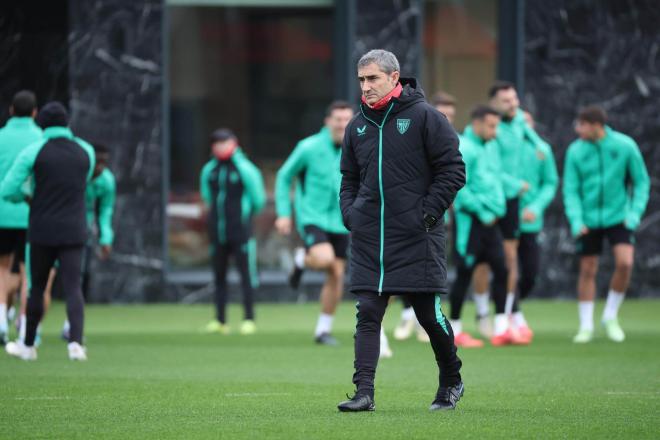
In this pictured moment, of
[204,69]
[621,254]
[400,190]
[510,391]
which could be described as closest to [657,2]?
[204,69]

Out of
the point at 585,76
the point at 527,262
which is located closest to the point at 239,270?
the point at 527,262

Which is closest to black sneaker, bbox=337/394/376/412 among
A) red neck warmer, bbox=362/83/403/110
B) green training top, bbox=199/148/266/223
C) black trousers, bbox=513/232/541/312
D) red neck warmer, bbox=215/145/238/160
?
red neck warmer, bbox=362/83/403/110

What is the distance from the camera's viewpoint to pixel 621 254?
15133 mm

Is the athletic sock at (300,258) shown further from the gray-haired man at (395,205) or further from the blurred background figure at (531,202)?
the gray-haired man at (395,205)

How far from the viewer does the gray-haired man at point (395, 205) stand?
890 centimetres

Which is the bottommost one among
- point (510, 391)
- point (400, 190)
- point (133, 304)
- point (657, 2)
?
point (133, 304)

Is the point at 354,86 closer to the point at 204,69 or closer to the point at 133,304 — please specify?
the point at 204,69

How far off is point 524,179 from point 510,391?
5692 mm

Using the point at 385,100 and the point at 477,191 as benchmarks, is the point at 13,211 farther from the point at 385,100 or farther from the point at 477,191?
the point at 385,100

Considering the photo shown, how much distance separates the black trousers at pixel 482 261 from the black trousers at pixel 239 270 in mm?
3037

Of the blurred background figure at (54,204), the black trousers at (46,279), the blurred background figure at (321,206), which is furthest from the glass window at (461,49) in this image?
the black trousers at (46,279)

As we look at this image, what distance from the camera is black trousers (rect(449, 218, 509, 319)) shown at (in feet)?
48.5

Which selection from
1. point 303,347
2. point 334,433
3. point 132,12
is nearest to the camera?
point 334,433

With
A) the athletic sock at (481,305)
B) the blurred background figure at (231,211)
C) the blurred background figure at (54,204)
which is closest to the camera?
the blurred background figure at (54,204)
